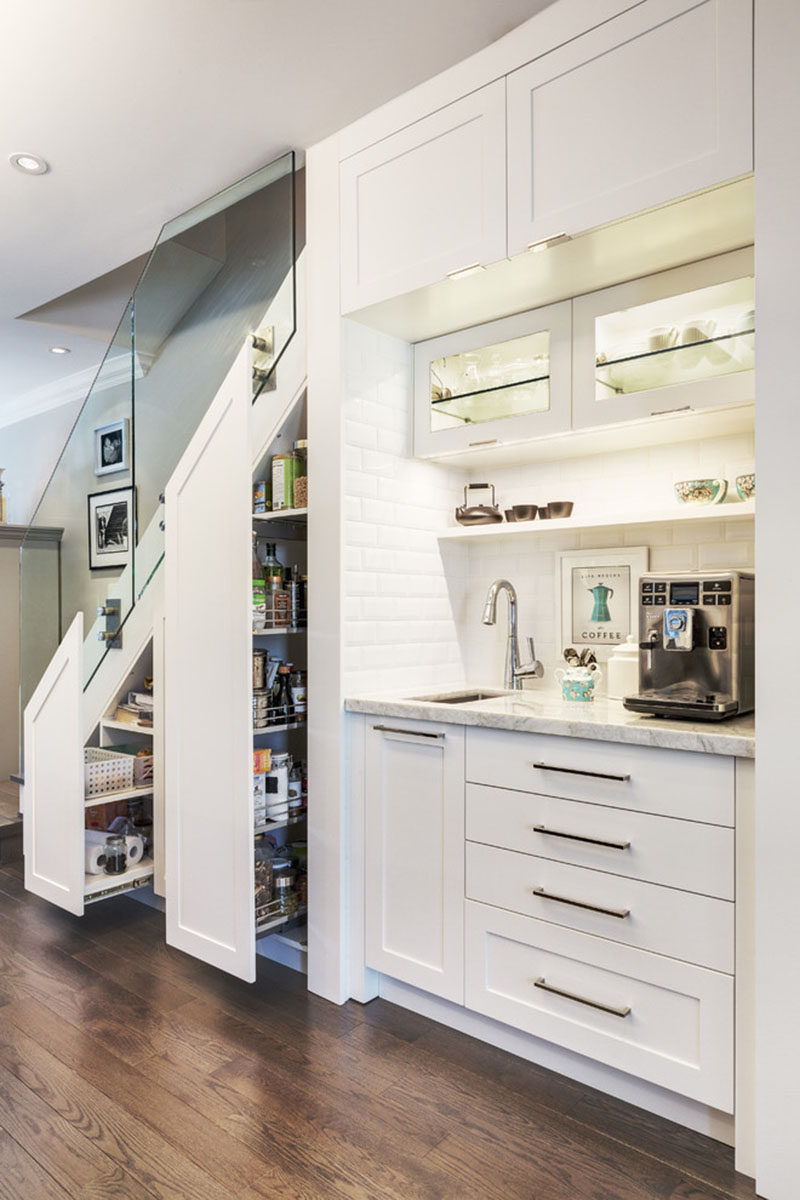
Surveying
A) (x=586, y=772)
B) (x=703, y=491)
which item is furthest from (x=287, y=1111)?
(x=703, y=491)

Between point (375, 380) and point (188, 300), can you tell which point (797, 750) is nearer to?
point (375, 380)

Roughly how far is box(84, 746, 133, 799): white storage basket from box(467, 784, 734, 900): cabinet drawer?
1726 mm

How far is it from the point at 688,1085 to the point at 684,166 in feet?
6.75

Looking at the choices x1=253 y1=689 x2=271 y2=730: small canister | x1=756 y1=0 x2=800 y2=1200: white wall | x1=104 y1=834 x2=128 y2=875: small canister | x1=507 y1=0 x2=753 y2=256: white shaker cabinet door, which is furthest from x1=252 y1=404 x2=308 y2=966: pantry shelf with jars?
x1=756 y1=0 x2=800 y2=1200: white wall

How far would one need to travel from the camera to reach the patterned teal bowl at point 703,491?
2.16 meters

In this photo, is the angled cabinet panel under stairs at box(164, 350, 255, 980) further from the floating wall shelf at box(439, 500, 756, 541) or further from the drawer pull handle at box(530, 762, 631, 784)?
the drawer pull handle at box(530, 762, 631, 784)

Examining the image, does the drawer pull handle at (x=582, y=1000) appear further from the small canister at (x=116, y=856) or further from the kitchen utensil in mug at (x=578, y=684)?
the small canister at (x=116, y=856)

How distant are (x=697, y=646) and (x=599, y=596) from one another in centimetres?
63

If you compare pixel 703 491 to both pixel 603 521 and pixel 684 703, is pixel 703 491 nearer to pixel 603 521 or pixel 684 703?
pixel 603 521

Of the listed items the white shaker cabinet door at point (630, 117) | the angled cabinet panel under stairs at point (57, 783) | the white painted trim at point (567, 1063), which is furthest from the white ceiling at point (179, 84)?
the white painted trim at point (567, 1063)

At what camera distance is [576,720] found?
1.92 m

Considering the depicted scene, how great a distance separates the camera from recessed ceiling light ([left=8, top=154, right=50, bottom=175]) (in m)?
2.61

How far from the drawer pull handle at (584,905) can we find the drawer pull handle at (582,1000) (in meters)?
0.21

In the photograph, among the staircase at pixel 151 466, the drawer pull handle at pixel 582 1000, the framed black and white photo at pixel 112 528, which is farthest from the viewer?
the framed black and white photo at pixel 112 528
